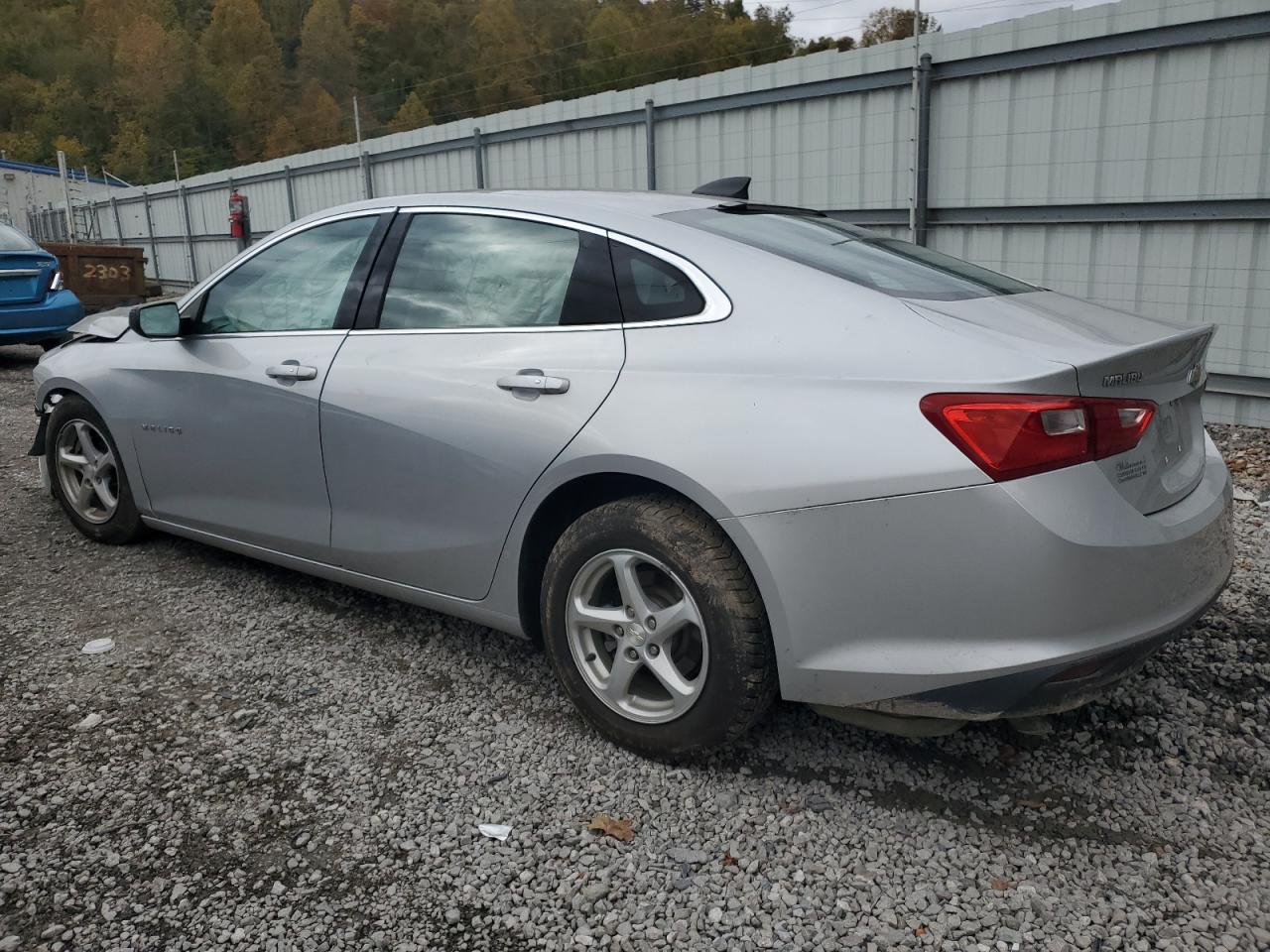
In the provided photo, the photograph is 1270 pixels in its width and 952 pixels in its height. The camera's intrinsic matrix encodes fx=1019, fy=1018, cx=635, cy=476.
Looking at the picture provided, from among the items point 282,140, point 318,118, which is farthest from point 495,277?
point 318,118

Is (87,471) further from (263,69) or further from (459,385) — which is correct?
(263,69)

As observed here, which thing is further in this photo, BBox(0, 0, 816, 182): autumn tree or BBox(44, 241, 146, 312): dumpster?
BBox(0, 0, 816, 182): autumn tree

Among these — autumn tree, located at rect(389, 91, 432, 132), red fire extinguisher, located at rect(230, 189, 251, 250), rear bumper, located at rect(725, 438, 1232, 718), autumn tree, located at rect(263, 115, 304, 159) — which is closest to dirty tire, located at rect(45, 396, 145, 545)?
rear bumper, located at rect(725, 438, 1232, 718)

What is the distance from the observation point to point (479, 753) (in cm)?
290

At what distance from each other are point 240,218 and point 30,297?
10342 millimetres

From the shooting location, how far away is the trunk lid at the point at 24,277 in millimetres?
10195

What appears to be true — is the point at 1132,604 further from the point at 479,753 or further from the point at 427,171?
the point at 427,171

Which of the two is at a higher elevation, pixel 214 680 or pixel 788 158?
pixel 788 158

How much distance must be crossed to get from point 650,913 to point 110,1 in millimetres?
127332

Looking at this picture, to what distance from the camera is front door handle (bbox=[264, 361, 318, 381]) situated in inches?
137

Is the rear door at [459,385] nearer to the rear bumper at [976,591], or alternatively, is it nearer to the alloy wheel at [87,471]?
the rear bumper at [976,591]

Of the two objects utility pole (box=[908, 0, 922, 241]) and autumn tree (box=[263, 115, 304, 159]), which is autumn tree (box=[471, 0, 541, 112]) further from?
utility pole (box=[908, 0, 922, 241])

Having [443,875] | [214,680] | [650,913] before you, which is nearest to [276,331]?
[214,680]

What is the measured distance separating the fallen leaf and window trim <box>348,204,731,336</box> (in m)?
1.28
